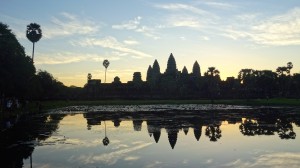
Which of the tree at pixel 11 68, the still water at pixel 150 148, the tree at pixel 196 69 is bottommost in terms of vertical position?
the still water at pixel 150 148

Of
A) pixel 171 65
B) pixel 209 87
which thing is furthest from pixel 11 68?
pixel 171 65

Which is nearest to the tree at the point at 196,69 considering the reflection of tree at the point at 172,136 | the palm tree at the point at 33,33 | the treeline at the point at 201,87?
the treeline at the point at 201,87

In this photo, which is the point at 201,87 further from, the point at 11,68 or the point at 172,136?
the point at 172,136

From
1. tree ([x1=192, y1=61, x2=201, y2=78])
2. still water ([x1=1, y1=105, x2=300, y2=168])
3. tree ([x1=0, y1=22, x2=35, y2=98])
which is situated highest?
tree ([x1=192, y1=61, x2=201, y2=78])

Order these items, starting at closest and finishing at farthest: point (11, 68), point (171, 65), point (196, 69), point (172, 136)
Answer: point (172, 136), point (11, 68), point (196, 69), point (171, 65)

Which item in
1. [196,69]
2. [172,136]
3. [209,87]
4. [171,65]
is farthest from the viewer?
[171,65]

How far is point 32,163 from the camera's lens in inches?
759

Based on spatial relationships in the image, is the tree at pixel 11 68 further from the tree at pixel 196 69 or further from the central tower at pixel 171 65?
the central tower at pixel 171 65

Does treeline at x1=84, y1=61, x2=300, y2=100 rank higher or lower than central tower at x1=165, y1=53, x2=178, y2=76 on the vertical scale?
lower

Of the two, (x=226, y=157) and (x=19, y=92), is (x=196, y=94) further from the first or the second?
(x=226, y=157)

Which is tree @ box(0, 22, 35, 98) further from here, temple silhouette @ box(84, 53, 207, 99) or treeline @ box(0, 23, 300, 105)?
temple silhouette @ box(84, 53, 207, 99)

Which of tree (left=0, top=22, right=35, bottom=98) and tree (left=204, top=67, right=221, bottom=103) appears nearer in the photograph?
tree (left=0, top=22, right=35, bottom=98)

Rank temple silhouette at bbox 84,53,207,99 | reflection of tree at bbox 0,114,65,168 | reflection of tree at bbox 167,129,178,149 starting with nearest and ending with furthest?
1. reflection of tree at bbox 0,114,65,168
2. reflection of tree at bbox 167,129,178,149
3. temple silhouette at bbox 84,53,207,99

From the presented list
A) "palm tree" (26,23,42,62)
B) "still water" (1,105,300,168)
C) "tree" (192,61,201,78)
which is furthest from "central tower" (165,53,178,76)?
"still water" (1,105,300,168)
